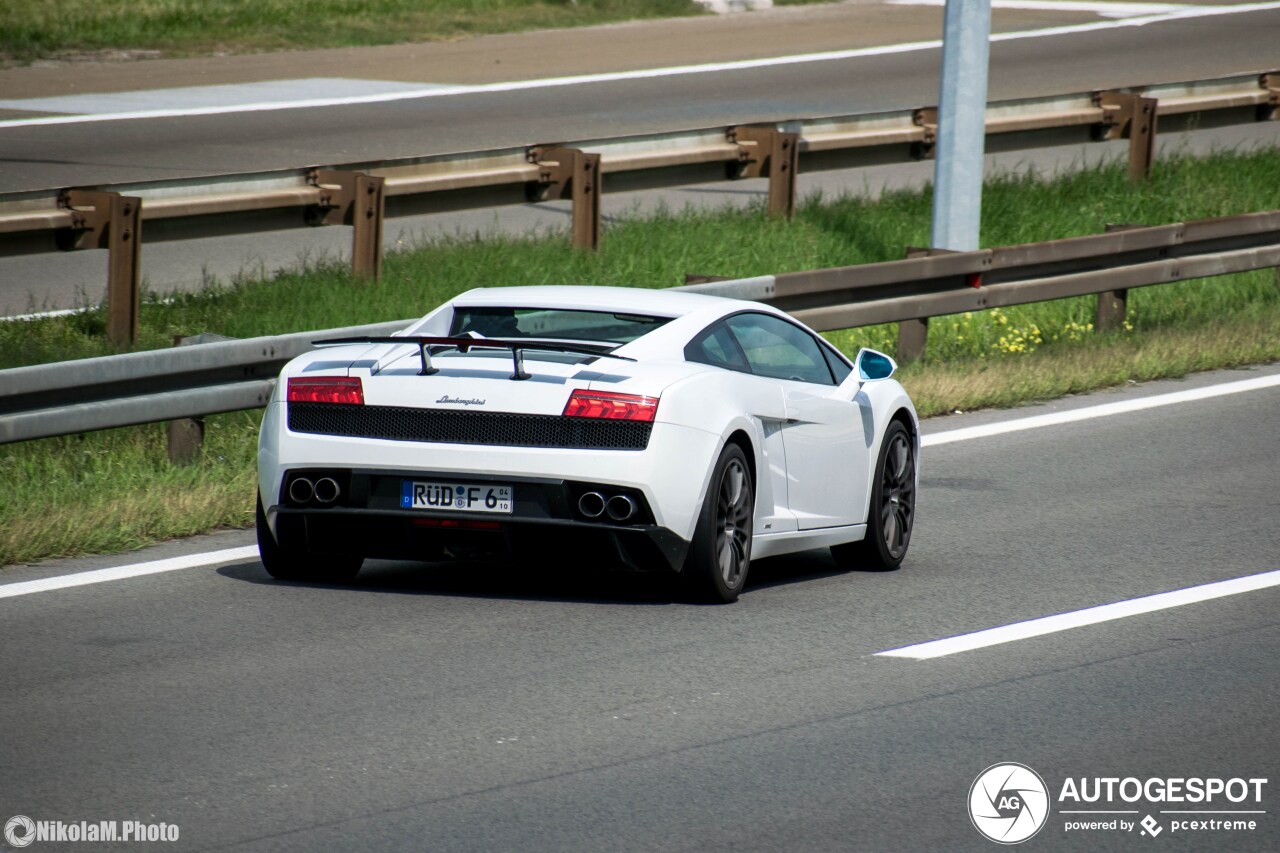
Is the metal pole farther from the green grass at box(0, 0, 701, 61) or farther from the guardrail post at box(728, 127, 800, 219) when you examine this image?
the green grass at box(0, 0, 701, 61)

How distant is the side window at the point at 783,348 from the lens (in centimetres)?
948

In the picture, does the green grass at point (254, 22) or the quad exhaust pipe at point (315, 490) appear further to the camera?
the green grass at point (254, 22)

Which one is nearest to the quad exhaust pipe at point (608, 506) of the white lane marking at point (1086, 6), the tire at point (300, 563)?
the tire at point (300, 563)

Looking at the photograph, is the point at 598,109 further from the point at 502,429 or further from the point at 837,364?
the point at 502,429

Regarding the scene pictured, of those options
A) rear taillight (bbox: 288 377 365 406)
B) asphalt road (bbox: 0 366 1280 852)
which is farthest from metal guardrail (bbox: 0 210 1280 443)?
rear taillight (bbox: 288 377 365 406)

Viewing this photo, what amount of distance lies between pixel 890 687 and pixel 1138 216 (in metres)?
13.7

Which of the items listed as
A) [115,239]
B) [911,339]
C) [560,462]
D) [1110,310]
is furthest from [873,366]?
[1110,310]

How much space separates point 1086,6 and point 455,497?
112 ft

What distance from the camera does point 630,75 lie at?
30.9 meters

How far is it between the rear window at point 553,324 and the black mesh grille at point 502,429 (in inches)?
33.4

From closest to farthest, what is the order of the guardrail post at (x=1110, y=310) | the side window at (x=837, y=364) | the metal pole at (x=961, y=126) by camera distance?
1. the side window at (x=837, y=364)
2. the metal pole at (x=961, y=126)
3. the guardrail post at (x=1110, y=310)

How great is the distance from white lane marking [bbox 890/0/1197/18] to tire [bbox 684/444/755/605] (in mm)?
31701

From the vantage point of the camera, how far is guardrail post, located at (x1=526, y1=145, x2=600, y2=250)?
15.6m
